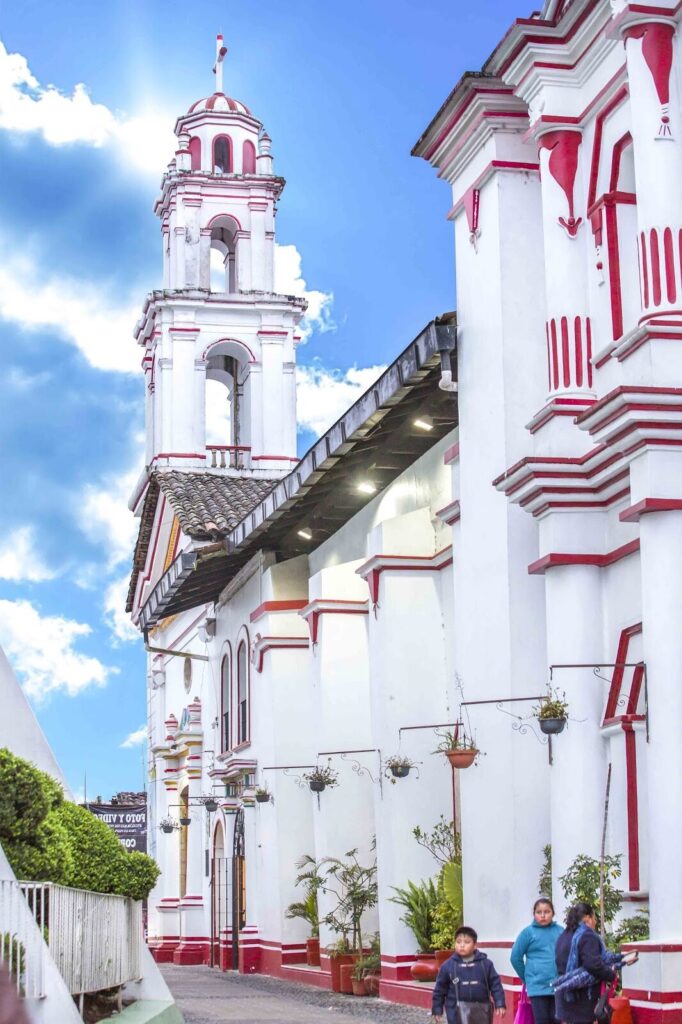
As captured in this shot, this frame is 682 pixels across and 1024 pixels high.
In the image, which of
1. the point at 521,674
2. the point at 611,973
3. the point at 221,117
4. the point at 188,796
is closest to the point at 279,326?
the point at 221,117

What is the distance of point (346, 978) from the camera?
2320 cm

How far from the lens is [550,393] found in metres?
15.3

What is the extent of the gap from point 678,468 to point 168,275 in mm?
29636

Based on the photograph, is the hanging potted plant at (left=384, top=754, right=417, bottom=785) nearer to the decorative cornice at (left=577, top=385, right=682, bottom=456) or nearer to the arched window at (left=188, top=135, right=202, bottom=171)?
the decorative cornice at (left=577, top=385, right=682, bottom=456)

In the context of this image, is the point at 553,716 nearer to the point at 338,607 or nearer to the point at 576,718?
the point at 576,718

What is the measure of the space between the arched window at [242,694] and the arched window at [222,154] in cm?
1559

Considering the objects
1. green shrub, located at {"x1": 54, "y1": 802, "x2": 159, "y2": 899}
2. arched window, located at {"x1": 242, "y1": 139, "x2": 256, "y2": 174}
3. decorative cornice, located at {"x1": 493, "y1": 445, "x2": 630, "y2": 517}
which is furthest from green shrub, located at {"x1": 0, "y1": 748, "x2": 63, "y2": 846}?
arched window, located at {"x1": 242, "y1": 139, "x2": 256, "y2": 174}

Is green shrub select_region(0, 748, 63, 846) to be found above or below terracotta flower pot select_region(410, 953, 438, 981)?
above

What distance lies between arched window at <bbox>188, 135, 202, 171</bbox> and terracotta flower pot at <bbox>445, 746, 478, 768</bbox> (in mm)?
27509

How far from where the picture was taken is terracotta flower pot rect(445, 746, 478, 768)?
17.2m

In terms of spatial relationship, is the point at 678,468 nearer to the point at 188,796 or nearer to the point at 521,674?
the point at 521,674

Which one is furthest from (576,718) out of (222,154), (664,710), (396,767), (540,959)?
(222,154)

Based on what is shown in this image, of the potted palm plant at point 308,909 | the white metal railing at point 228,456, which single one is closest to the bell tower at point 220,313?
the white metal railing at point 228,456

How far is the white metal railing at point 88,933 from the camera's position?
12672mm
